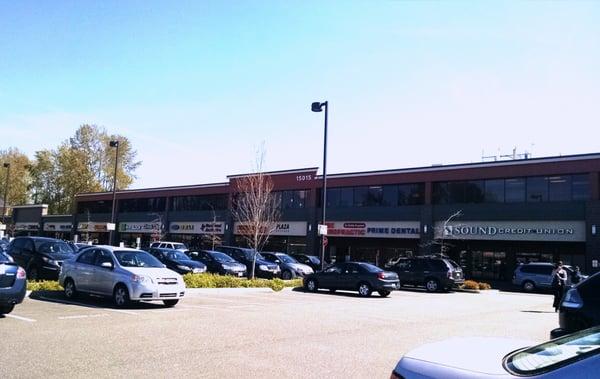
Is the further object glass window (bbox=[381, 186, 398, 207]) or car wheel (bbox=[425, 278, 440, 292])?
glass window (bbox=[381, 186, 398, 207])

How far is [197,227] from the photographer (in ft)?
199

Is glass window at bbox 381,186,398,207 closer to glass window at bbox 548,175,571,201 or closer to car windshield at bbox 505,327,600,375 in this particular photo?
glass window at bbox 548,175,571,201

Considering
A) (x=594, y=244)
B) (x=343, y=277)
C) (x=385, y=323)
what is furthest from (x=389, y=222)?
(x=385, y=323)

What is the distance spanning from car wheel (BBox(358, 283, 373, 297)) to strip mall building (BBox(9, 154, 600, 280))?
18286 mm

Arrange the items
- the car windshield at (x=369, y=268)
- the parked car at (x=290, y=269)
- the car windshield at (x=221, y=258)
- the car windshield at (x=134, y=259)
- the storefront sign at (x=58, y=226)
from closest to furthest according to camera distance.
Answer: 1. the car windshield at (x=134, y=259)
2. the car windshield at (x=369, y=268)
3. the car windshield at (x=221, y=258)
4. the parked car at (x=290, y=269)
5. the storefront sign at (x=58, y=226)

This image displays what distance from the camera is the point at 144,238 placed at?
67938mm

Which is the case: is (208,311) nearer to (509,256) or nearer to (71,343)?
(71,343)

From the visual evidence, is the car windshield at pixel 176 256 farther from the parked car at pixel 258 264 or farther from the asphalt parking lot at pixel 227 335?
the asphalt parking lot at pixel 227 335

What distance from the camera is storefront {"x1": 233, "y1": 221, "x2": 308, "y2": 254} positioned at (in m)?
50.9

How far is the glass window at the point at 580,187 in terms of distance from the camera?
3572 centimetres

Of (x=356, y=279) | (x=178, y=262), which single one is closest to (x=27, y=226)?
(x=178, y=262)

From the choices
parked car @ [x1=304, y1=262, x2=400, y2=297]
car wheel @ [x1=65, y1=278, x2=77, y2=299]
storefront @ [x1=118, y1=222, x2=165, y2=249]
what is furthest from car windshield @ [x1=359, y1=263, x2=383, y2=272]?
storefront @ [x1=118, y1=222, x2=165, y2=249]

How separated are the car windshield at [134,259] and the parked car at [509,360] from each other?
1235 centimetres

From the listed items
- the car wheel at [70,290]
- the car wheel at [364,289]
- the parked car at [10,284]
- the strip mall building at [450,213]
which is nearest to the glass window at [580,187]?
the strip mall building at [450,213]
